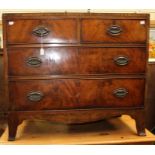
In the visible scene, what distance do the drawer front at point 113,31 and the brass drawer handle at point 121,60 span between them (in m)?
0.08

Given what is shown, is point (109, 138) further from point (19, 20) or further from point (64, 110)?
point (19, 20)

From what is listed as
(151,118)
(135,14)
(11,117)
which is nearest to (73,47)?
(135,14)

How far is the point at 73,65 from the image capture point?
1.09 m

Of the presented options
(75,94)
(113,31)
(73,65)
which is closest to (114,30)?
(113,31)

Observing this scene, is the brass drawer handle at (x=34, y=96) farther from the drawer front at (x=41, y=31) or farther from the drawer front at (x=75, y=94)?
the drawer front at (x=41, y=31)

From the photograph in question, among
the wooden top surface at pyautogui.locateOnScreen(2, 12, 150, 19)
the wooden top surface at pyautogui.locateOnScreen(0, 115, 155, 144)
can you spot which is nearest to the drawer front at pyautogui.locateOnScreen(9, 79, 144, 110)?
the wooden top surface at pyautogui.locateOnScreen(0, 115, 155, 144)

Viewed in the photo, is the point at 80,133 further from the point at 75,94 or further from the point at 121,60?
the point at 121,60

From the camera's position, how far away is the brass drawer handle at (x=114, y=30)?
1070mm

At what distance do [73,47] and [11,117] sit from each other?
45 cm

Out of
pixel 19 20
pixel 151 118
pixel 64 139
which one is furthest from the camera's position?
pixel 151 118

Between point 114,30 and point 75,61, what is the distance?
0.78 feet

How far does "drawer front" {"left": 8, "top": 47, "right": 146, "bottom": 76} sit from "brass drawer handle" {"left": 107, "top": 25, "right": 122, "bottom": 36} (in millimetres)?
76

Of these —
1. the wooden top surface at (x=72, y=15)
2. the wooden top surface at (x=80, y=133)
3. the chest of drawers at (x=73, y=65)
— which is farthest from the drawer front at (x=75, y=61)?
the wooden top surface at (x=80, y=133)

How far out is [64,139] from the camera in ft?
3.74
